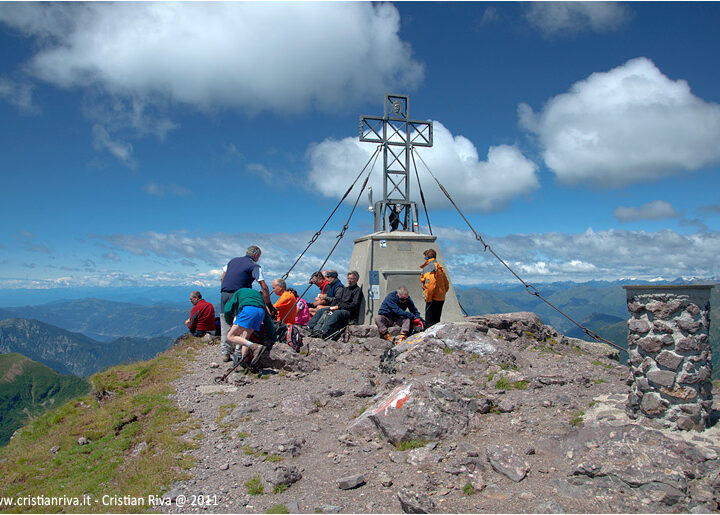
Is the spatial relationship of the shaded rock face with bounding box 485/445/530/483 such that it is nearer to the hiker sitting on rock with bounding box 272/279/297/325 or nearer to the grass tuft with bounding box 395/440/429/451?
the grass tuft with bounding box 395/440/429/451

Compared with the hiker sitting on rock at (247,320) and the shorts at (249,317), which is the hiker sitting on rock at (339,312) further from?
the shorts at (249,317)

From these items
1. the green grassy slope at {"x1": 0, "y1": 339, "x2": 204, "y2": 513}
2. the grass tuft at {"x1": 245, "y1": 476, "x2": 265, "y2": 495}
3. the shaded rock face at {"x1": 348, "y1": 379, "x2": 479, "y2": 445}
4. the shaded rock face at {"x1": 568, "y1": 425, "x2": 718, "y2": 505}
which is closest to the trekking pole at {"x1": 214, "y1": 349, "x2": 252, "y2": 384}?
the green grassy slope at {"x1": 0, "y1": 339, "x2": 204, "y2": 513}

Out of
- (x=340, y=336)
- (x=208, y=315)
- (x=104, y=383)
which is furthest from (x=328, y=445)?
(x=208, y=315)

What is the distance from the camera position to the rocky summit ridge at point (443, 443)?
4324mm

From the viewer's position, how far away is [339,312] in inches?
479

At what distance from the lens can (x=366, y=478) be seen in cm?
494

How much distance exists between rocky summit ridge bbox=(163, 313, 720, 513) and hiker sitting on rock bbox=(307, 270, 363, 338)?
9.20ft

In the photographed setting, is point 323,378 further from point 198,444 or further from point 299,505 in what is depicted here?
point 299,505

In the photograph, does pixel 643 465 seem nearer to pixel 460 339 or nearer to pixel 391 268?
pixel 460 339

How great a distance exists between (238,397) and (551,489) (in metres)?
5.85

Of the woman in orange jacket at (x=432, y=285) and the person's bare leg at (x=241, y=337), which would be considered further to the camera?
the woman in orange jacket at (x=432, y=285)

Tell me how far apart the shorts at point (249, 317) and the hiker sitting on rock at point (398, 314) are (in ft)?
12.9

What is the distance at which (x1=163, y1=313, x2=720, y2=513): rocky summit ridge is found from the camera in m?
4.32

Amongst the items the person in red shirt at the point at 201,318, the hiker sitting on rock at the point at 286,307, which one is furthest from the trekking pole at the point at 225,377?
the person in red shirt at the point at 201,318
